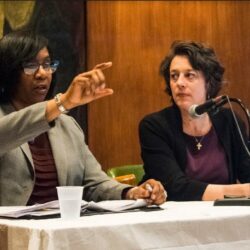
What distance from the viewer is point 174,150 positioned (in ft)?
9.32

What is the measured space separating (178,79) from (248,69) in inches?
62.3

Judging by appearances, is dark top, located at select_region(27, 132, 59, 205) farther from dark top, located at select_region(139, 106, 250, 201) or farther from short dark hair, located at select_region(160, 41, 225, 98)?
short dark hair, located at select_region(160, 41, 225, 98)

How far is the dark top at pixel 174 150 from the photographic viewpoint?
2.67 metres

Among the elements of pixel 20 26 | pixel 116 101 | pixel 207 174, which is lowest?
pixel 207 174

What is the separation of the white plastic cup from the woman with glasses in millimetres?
471

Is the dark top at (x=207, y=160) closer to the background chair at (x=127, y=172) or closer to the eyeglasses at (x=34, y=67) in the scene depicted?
the background chair at (x=127, y=172)

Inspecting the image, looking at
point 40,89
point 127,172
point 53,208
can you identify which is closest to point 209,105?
point 53,208

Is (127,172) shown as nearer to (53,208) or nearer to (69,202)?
(53,208)

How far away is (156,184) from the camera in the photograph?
2.03m

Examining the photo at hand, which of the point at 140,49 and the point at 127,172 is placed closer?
the point at 127,172

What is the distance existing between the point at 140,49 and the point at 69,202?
3052mm

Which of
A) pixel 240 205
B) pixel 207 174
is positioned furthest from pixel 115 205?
pixel 207 174

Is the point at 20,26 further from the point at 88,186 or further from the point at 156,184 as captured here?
the point at 156,184

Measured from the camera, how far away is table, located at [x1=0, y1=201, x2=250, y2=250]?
139 centimetres
